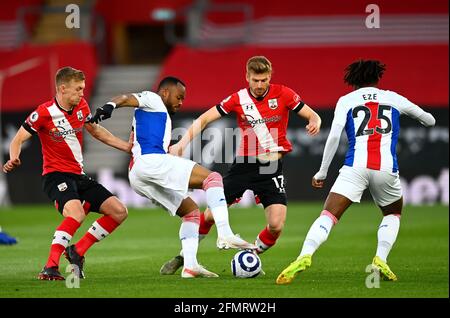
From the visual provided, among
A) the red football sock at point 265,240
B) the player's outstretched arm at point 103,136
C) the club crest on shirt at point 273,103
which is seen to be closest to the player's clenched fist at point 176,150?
the player's outstretched arm at point 103,136

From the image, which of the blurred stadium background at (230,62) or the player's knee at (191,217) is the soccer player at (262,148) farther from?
the blurred stadium background at (230,62)

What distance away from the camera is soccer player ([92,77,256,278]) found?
9.48m

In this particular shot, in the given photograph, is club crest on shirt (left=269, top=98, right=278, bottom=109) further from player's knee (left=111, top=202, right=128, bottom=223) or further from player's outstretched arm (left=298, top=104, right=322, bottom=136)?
player's knee (left=111, top=202, right=128, bottom=223)

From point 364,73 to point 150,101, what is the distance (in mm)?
2114

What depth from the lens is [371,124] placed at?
30.4ft

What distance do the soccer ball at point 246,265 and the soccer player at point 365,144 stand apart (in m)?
0.82

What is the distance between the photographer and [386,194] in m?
9.43

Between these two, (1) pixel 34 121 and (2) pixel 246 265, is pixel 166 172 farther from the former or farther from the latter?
(1) pixel 34 121

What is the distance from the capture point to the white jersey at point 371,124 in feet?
30.3

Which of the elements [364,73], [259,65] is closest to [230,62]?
[259,65]

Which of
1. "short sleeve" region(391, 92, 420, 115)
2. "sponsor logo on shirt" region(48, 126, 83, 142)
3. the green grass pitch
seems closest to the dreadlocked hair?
"short sleeve" region(391, 92, 420, 115)

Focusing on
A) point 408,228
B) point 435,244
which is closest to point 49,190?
point 435,244

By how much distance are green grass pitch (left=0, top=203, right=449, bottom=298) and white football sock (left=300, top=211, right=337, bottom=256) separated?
0.34 metres
